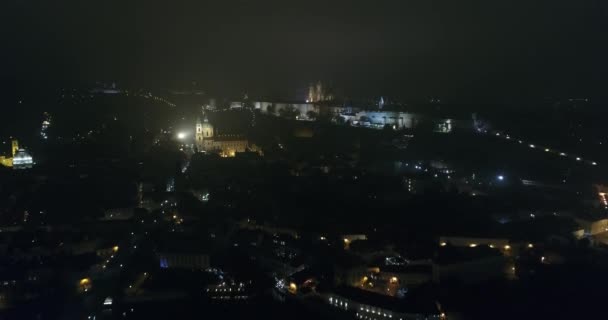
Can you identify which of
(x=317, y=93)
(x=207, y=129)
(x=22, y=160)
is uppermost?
(x=317, y=93)

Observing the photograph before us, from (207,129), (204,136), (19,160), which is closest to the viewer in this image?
(19,160)

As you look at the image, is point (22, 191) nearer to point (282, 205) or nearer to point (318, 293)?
point (282, 205)

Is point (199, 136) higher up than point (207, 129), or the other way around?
point (207, 129)

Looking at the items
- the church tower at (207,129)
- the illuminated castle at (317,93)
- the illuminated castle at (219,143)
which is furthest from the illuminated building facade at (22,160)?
the illuminated castle at (317,93)

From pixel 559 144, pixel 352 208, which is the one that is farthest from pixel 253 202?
pixel 559 144

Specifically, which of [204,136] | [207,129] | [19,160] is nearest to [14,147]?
[19,160]

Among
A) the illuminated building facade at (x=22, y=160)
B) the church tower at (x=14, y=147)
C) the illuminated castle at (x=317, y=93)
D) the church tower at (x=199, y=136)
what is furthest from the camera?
the illuminated castle at (x=317, y=93)

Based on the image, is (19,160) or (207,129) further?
(207,129)

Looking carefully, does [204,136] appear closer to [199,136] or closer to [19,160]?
[199,136]

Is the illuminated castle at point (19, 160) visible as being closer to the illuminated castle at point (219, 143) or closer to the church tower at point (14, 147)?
the church tower at point (14, 147)
